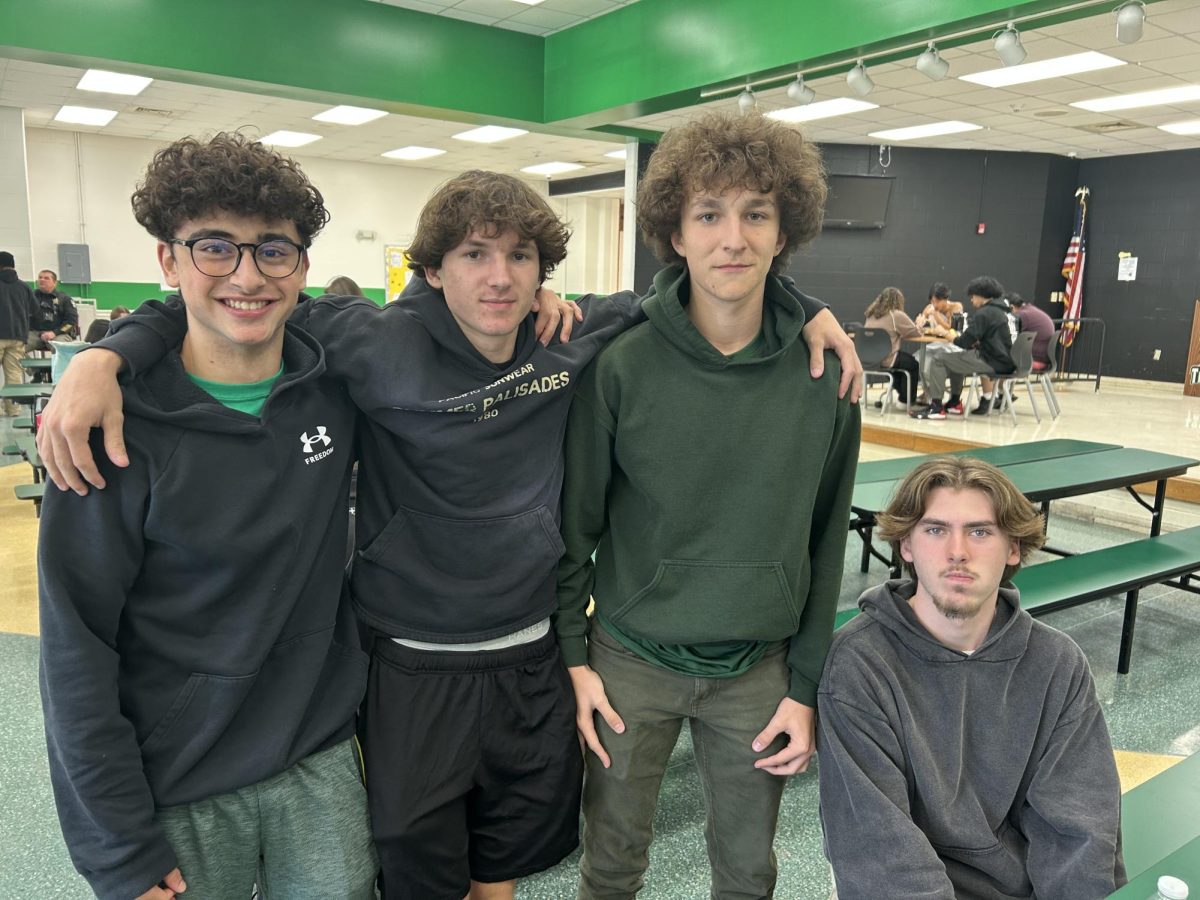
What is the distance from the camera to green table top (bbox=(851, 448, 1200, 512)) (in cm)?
353

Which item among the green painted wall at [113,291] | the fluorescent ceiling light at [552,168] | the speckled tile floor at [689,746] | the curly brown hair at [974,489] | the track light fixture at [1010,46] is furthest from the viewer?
Answer: the fluorescent ceiling light at [552,168]

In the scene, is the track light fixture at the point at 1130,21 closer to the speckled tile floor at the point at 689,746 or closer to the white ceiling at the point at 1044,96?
the white ceiling at the point at 1044,96

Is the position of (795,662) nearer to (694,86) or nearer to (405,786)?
(405,786)

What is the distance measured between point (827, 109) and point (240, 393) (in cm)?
927

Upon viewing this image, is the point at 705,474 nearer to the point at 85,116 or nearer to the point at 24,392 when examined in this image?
the point at 24,392

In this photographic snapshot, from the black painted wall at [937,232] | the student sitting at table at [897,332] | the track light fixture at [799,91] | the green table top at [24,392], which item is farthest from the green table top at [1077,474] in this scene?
the black painted wall at [937,232]

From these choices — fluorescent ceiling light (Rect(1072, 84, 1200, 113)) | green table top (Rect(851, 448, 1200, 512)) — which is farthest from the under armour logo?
fluorescent ceiling light (Rect(1072, 84, 1200, 113))

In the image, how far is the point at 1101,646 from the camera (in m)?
3.54

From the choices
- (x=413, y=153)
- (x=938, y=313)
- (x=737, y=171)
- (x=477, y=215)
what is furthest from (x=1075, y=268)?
(x=477, y=215)

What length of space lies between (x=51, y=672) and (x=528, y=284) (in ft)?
2.87

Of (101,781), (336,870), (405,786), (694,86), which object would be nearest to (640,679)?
(405,786)

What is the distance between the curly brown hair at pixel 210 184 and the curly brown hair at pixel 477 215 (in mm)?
226

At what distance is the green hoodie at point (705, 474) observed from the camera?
1.44 meters

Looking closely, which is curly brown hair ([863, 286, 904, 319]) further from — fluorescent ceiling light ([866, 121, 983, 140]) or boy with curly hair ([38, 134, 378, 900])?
boy with curly hair ([38, 134, 378, 900])
